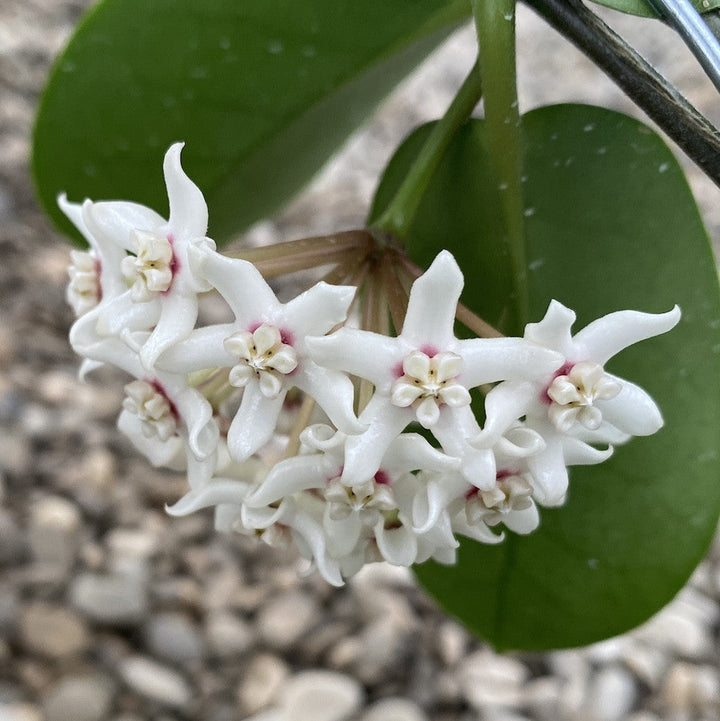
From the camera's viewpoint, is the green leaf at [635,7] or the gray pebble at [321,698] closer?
the green leaf at [635,7]

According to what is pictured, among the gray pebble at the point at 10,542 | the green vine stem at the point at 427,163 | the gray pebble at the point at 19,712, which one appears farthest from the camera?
the gray pebble at the point at 10,542

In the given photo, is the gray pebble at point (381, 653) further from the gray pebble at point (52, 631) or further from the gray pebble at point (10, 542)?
the gray pebble at point (10, 542)

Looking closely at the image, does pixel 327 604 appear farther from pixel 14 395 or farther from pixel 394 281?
pixel 394 281

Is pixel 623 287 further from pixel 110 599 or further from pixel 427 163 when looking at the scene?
pixel 110 599

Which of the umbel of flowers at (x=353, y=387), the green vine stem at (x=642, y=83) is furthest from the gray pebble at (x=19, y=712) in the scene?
the green vine stem at (x=642, y=83)

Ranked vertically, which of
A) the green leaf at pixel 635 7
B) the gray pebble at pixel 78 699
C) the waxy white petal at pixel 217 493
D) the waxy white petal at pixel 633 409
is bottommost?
the gray pebble at pixel 78 699

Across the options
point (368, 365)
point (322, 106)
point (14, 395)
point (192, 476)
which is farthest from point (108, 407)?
point (368, 365)

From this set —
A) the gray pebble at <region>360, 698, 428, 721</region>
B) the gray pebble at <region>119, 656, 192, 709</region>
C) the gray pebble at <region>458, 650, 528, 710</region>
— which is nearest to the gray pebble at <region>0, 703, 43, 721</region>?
the gray pebble at <region>119, 656, 192, 709</region>
